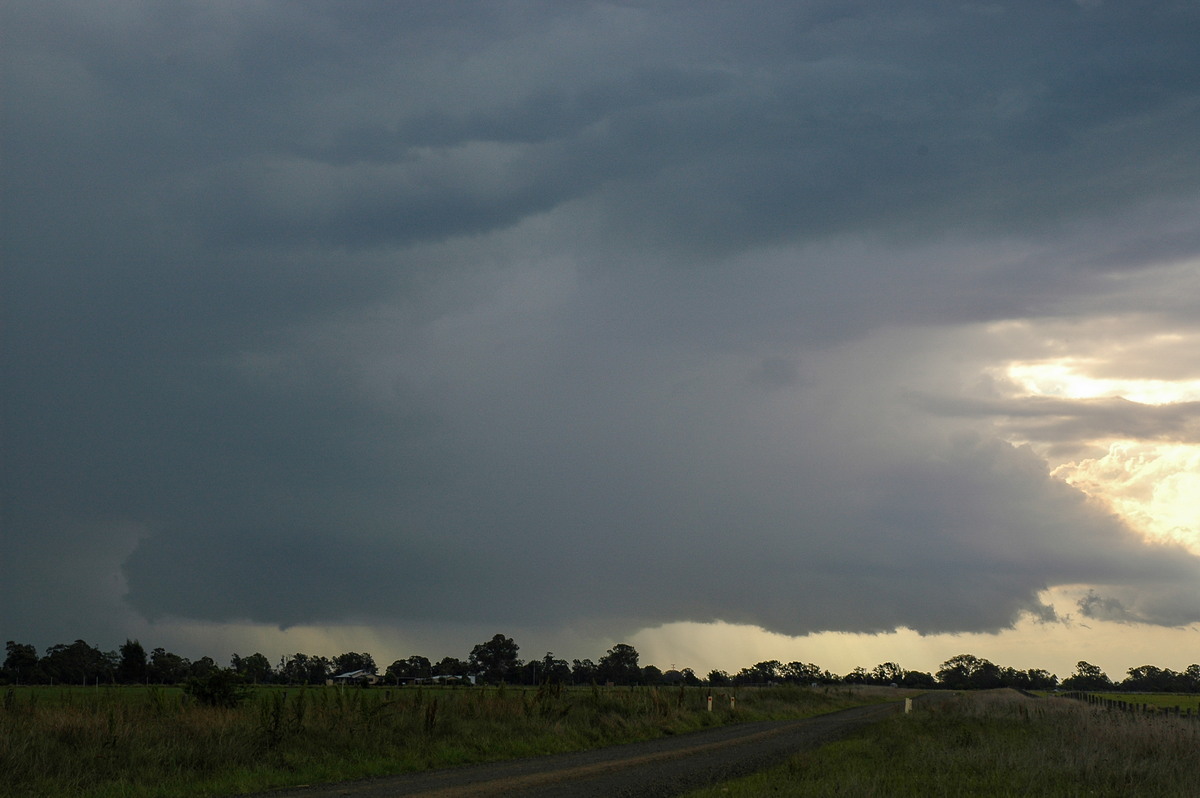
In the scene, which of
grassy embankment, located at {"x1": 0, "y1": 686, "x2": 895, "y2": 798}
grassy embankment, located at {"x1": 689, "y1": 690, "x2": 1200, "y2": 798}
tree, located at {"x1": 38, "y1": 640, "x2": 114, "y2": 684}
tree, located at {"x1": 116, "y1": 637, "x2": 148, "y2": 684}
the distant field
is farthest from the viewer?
tree, located at {"x1": 38, "y1": 640, "x2": 114, "y2": 684}

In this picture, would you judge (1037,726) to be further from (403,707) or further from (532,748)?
(403,707)

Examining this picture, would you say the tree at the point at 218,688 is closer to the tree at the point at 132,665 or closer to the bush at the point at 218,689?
the bush at the point at 218,689

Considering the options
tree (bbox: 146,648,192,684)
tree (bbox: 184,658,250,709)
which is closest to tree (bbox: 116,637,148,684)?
tree (bbox: 146,648,192,684)

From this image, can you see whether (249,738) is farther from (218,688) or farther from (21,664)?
(21,664)

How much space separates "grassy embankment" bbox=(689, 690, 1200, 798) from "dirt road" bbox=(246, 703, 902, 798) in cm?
155

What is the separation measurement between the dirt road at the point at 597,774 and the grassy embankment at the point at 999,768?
5.08ft

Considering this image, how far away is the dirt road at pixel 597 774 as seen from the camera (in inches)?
741

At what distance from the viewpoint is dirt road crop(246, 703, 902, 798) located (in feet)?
61.8

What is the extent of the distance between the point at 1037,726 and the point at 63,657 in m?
155

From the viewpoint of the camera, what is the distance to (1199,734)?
30.1m

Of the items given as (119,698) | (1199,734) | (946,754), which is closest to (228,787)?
(119,698)

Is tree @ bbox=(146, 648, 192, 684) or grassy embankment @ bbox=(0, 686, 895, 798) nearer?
grassy embankment @ bbox=(0, 686, 895, 798)

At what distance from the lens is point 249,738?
2272 centimetres

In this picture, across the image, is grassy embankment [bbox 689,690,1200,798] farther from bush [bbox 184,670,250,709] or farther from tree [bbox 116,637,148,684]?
tree [bbox 116,637,148,684]
